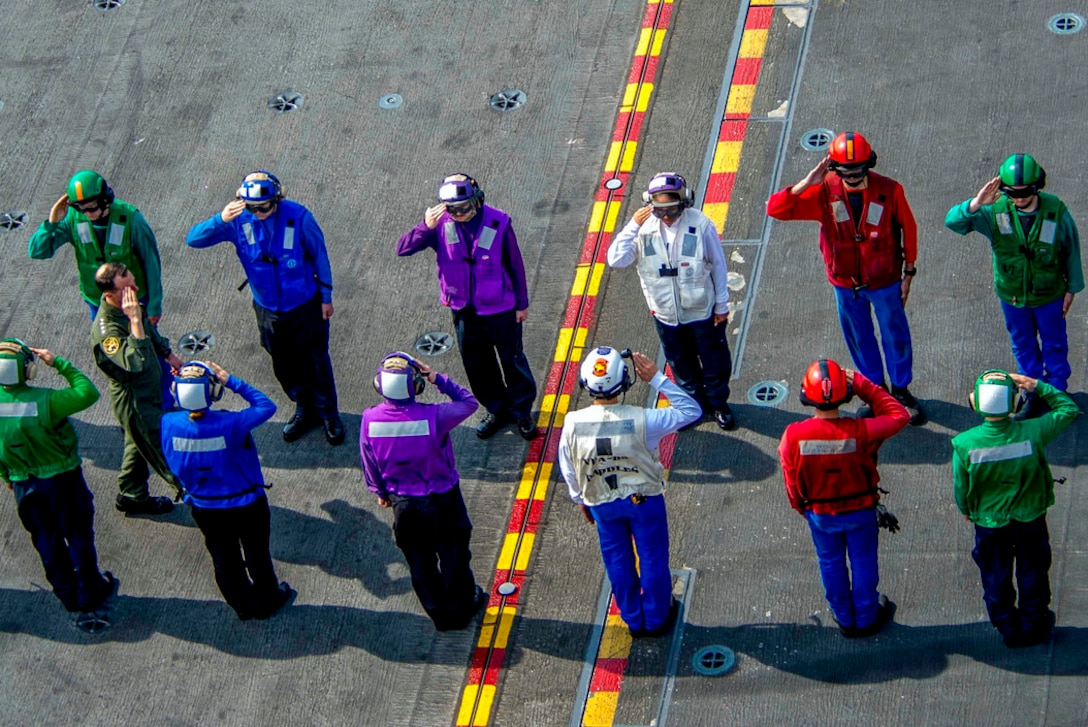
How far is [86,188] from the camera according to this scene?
1302cm

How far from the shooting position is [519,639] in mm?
12102

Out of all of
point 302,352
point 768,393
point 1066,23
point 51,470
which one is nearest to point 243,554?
point 51,470

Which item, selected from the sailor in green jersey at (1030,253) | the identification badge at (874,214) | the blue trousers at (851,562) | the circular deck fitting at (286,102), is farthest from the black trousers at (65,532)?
the sailor in green jersey at (1030,253)

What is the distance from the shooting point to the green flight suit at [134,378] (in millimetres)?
12461

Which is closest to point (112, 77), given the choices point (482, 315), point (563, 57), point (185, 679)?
point (563, 57)

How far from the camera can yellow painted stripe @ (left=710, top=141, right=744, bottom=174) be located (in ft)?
50.4

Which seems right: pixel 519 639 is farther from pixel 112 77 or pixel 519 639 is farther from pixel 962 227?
pixel 112 77

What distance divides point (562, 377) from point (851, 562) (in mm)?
3486

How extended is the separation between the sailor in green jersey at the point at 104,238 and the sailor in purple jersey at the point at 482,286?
1.98 meters

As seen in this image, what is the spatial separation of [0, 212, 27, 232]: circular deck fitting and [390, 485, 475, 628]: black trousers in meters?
6.20

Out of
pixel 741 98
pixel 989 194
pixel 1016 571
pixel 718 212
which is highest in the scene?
pixel 989 194

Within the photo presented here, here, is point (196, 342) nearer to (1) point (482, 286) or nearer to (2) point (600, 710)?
(1) point (482, 286)

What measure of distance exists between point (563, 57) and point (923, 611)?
730 cm

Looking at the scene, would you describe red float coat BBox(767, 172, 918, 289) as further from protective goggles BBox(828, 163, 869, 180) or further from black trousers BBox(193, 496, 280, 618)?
black trousers BBox(193, 496, 280, 618)
